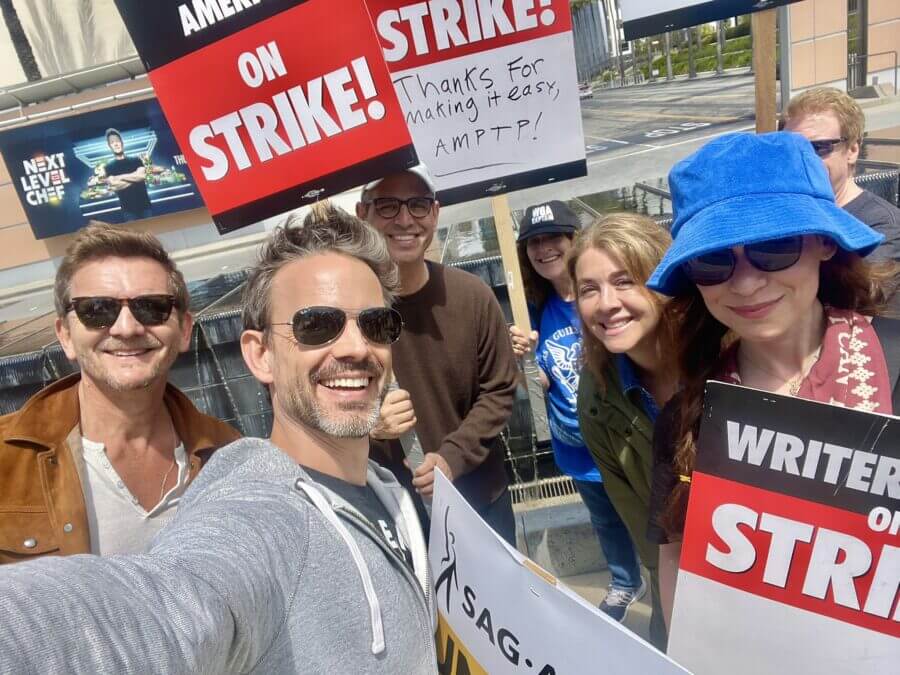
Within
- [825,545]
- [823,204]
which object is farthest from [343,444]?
[823,204]

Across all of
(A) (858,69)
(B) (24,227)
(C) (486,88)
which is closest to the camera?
(C) (486,88)

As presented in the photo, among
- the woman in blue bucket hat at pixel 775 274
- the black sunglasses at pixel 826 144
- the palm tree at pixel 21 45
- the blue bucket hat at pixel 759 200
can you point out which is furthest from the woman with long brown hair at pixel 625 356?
the palm tree at pixel 21 45

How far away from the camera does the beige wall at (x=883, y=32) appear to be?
17.2 metres

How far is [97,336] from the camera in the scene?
5.91ft

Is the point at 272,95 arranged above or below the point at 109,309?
above

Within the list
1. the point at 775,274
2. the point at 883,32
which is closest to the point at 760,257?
the point at 775,274

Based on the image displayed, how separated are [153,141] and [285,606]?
18.1 meters

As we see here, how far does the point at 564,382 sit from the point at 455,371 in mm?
578

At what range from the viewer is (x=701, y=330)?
4.57 ft

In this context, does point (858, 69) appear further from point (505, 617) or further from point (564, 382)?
point (505, 617)

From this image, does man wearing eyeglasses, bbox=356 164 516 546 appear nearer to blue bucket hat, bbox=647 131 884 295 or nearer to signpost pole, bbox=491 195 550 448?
signpost pole, bbox=491 195 550 448

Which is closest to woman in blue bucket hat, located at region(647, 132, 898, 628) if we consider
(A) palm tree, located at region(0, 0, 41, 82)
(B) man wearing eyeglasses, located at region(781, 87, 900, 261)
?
(B) man wearing eyeglasses, located at region(781, 87, 900, 261)

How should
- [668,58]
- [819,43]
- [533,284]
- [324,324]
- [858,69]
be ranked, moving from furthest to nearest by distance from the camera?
[668,58], [858,69], [819,43], [533,284], [324,324]

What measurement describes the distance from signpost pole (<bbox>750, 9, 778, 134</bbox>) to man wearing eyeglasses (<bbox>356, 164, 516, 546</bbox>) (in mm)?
1251
